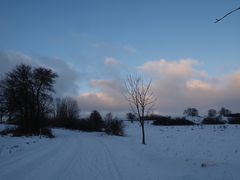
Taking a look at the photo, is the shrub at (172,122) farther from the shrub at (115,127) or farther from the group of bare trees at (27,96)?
the group of bare trees at (27,96)

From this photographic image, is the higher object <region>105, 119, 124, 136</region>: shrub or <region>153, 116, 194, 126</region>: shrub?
<region>153, 116, 194, 126</region>: shrub

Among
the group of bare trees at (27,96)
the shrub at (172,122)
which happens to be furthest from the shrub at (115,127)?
the shrub at (172,122)

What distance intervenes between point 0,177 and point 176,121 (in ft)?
236

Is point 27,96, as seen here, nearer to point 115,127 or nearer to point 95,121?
point 115,127

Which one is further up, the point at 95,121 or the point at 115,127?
the point at 95,121

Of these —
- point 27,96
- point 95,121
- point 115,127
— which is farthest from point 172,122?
point 27,96

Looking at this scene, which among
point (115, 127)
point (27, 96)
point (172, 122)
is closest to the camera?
→ point (27, 96)

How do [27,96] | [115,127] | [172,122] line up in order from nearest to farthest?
1. [27,96]
2. [115,127]
3. [172,122]

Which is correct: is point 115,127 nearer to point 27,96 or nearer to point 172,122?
point 27,96

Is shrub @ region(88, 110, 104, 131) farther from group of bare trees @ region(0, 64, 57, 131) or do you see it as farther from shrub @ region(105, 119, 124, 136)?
group of bare trees @ region(0, 64, 57, 131)

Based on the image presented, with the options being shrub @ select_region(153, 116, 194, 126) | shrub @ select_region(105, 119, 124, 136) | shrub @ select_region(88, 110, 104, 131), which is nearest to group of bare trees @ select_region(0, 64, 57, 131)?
shrub @ select_region(105, 119, 124, 136)

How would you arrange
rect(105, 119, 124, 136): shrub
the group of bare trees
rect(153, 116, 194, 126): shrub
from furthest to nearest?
1. rect(153, 116, 194, 126): shrub
2. rect(105, 119, 124, 136): shrub
3. the group of bare trees

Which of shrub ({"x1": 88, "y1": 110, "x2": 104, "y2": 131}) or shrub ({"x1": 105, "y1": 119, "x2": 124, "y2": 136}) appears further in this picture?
shrub ({"x1": 88, "y1": 110, "x2": 104, "y2": 131})

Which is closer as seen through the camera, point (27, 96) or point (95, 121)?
point (27, 96)
